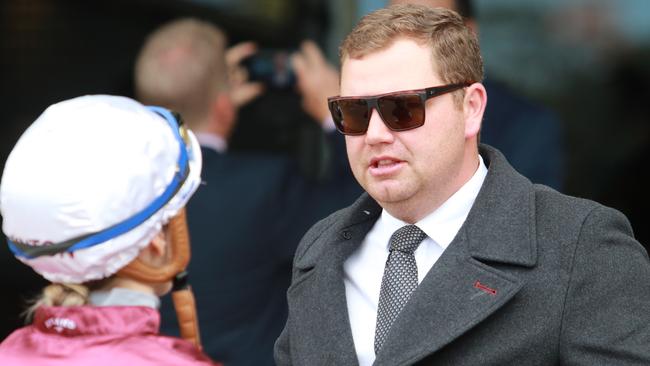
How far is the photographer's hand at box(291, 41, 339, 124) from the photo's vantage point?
4316 mm

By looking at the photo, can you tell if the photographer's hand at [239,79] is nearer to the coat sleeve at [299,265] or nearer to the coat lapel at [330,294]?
the coat sleeve at [299,265]

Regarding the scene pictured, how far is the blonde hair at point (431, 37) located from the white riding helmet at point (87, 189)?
1.59 feet

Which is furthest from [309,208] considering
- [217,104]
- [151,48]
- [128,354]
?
[128,354]

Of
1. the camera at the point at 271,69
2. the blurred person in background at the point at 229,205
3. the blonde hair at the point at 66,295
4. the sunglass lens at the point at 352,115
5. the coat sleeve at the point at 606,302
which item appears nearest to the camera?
the coat sleeve at the point at 606,302

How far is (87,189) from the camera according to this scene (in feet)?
8.20

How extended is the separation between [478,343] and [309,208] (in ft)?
5.75

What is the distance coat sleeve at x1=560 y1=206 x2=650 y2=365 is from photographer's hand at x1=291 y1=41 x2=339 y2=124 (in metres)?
1.96

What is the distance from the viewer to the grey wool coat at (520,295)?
89.7 inches

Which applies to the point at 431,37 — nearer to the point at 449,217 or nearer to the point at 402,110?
the point at 402,110

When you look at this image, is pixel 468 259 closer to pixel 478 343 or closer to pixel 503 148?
pixel 478 343

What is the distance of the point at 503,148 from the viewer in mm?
3795

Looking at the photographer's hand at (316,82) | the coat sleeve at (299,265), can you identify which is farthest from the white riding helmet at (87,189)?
the photographer's hand at (316,82)

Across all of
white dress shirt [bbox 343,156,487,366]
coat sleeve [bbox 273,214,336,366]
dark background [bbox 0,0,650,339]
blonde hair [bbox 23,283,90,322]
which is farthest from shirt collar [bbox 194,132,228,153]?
white dress shirt [bbox 343,156,487,366]

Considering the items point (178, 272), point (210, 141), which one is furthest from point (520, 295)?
point (210, 141)
